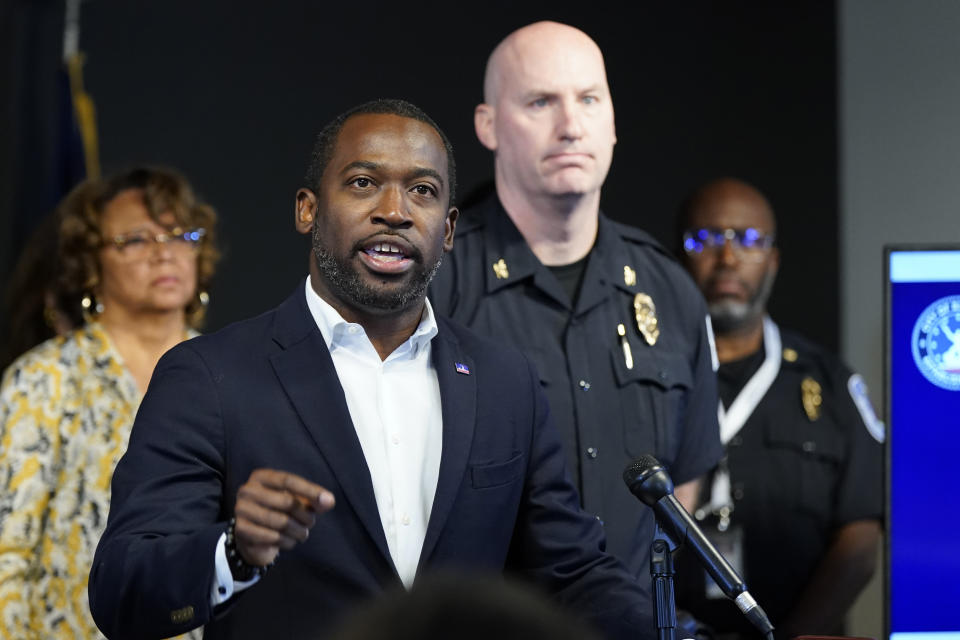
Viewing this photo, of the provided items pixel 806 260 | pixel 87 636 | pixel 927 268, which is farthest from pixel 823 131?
pixel 87 636

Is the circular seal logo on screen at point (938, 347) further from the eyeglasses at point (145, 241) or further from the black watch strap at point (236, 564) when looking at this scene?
the eyeglasses at point (145, 241)

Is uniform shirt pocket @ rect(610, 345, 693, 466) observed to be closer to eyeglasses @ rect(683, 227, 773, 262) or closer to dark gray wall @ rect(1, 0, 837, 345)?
eyeglasses @ rect(683, 227, 773, 262)

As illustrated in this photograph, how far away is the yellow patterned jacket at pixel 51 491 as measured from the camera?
3.25 metres

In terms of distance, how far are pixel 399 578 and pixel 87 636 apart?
4.76 ft

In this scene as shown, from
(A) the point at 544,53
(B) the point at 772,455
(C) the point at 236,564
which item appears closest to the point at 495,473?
(C) the point at 236,564

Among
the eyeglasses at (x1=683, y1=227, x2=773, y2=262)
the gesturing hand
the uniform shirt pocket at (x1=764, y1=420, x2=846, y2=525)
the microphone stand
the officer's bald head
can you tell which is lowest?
the microphone stand

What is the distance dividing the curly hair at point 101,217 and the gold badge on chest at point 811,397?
1748 mm

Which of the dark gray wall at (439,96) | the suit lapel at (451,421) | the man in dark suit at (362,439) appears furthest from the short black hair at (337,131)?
the dark gray wall at (439,96)

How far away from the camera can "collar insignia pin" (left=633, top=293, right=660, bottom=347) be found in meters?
3.12

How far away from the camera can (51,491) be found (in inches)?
131

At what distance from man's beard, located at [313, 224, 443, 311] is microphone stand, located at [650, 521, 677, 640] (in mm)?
576

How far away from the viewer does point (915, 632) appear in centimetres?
244

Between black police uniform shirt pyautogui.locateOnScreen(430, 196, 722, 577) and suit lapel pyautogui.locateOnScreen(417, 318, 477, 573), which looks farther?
black police uniform shirt pyautogui.locateOnScreen(430, 196, 722, 577)

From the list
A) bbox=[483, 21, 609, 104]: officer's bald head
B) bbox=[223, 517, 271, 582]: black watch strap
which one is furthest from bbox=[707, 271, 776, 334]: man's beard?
bbox=[223, 517, 271, 582]: black watch strap
